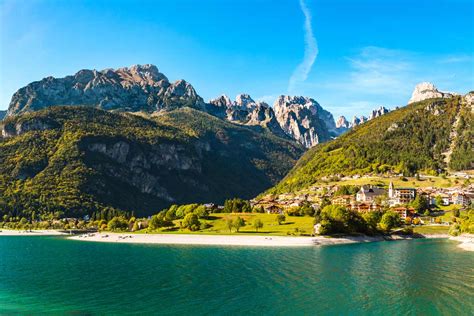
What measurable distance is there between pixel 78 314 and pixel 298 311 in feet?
87.6

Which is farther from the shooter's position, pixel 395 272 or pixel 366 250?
pixel 366 250

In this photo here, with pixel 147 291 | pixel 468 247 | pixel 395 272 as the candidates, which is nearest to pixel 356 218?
pixel 468 247

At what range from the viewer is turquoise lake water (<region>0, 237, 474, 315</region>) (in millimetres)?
51625

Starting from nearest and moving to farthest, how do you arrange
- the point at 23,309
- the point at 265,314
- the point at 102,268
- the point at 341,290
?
1. the point at 265,314
2. the point at 23,309
3. the point at 341,290
4. the point at 102,268

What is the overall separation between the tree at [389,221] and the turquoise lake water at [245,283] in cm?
4358

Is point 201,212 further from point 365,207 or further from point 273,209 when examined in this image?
point 365,207

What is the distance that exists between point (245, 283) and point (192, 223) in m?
97.2

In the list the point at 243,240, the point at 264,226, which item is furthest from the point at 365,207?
the point at 243,240

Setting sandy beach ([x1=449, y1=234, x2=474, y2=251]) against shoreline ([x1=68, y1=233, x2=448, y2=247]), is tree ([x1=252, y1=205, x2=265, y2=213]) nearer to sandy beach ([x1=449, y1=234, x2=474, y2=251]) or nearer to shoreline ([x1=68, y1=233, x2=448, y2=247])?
shoreline ([x1=68, y1=233, x2=448, y2=247])

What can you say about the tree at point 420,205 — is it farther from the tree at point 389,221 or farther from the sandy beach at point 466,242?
the sandy beach at point 466,242

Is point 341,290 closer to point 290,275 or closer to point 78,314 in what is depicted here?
point 290,275

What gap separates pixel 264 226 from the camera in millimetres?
158500

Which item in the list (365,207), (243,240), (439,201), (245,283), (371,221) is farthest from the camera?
(439,201)

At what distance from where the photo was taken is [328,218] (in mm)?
139250
